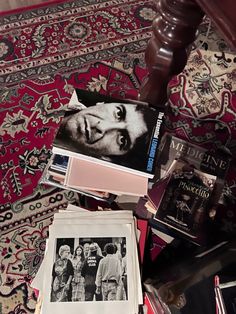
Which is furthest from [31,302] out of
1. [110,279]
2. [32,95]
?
[32,95]

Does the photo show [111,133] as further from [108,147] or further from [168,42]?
[168,42]

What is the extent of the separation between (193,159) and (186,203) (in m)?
0.16

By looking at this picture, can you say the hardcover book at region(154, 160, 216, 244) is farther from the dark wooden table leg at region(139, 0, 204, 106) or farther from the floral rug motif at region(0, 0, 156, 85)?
the floral rug motif at region(0, 0, 156, 85)

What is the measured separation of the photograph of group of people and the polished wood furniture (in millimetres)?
435

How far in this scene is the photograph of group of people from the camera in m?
0.92

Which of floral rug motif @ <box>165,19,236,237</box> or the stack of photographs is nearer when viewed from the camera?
the stack of photographs

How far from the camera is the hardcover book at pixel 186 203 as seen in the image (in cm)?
100

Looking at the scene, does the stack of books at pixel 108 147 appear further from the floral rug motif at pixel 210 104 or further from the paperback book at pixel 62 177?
the floral rug motif at pixel 210 104

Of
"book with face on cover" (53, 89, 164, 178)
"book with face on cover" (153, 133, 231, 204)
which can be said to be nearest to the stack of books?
"book with face on cover" (53, 89, 164, 178)

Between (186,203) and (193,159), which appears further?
(193,159)

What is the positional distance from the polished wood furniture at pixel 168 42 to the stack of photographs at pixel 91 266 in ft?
1.21

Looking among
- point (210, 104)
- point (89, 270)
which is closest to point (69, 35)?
point (210, 104)

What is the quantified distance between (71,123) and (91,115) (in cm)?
5

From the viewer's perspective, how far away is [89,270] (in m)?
0.95
